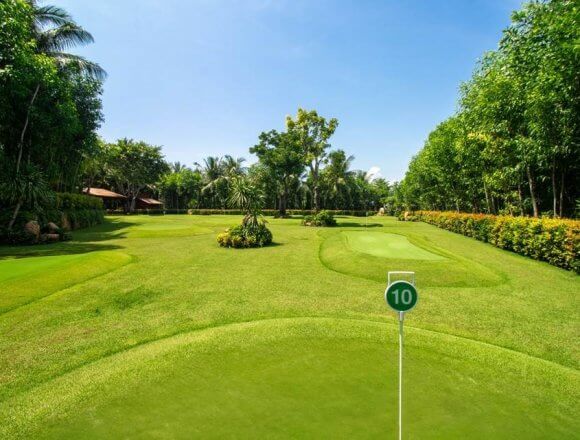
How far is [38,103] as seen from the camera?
23.4 meters

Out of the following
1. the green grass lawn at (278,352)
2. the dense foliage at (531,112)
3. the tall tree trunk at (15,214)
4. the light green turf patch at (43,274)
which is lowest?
the green grass lawn at (278,352)

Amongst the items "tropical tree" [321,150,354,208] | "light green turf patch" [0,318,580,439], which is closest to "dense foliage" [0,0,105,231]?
"light green turf patch" [0,318,580,439]

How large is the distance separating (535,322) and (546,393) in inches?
176

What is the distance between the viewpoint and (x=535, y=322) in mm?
8531

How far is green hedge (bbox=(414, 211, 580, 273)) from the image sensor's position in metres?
14.2

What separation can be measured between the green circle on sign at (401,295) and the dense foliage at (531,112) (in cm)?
1370

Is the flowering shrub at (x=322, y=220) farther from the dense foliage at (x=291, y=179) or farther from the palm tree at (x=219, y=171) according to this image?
the palm tree at (x=219, y=171)

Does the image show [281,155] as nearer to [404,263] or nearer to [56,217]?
[56,217]

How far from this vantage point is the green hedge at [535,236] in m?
14.2

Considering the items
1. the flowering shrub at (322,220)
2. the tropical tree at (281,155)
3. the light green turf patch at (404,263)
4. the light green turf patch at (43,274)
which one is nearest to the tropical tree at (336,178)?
the tropical tree at (281,155)

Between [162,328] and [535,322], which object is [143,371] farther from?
[535,322]

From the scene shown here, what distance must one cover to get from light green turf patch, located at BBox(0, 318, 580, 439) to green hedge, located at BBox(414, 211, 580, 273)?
10.9 metres

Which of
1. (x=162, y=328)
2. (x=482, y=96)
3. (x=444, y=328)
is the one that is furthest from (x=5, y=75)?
(x=482, y=96)

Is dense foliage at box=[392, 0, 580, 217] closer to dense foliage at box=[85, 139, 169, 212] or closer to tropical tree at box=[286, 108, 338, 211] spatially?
tropical tree at box=[286, 108, 338, 211]
